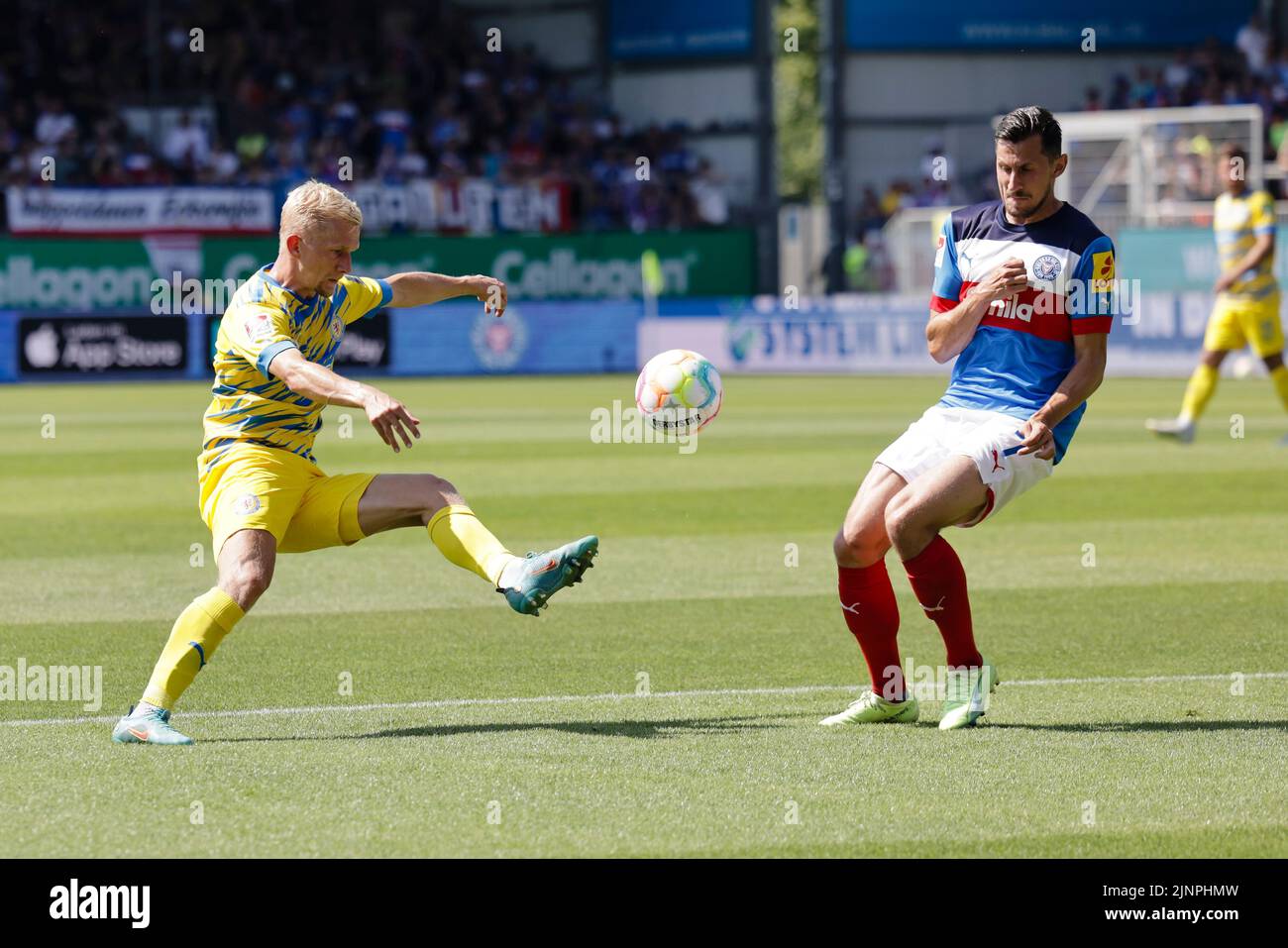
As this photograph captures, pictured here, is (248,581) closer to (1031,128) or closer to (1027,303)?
(1027,303)

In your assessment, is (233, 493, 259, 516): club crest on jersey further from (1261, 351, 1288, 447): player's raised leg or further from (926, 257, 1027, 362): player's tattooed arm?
(1261, 351, 1288, 447): player's raised leg

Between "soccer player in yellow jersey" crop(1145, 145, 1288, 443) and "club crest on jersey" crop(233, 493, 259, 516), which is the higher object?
"soccer player in yellow jersey" crop(1145, 145, 1288, 443)

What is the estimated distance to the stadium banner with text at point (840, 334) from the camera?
96.4 feet

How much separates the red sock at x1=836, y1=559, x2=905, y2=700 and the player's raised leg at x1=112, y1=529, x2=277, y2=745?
6.52ft

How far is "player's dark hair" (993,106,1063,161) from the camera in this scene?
6.50 metres

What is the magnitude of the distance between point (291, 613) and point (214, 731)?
117 inches

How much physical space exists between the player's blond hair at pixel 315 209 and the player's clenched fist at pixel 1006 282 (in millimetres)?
2090

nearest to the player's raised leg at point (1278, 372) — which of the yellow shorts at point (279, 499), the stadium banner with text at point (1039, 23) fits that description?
the yellow shorts at point (279, 499)

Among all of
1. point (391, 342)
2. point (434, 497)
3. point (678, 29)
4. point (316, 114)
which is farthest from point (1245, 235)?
point (678, 29)

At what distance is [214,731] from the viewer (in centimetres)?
662

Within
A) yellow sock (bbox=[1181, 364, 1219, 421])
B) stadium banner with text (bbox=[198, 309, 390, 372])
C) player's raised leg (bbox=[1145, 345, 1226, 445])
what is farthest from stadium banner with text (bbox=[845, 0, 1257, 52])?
yellow sock (bbox=[1181, 364, 1219, 421])

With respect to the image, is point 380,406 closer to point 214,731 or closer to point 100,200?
point 214,731

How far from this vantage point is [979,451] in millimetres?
6609
